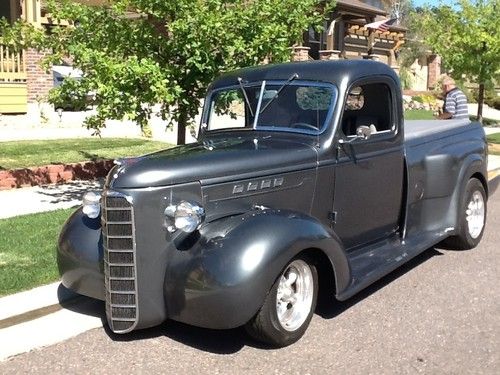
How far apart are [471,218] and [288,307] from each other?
3.11m

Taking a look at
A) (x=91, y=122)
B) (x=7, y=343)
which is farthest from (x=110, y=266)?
(x=91, y=122)

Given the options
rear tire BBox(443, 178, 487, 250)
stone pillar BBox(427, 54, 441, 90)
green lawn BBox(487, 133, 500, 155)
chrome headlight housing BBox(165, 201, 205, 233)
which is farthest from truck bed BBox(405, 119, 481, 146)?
stone pillar BBox(427, 54, 441, 90)

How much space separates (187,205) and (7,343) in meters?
1.53

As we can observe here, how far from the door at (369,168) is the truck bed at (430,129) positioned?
365 mm

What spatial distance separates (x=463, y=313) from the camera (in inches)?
195

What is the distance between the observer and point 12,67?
53.4ft

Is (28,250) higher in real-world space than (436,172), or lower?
lower

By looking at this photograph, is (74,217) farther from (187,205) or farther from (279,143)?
(279,143)

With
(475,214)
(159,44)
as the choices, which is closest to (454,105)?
(475,214)

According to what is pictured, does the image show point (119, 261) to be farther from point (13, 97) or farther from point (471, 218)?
point (13, 97)

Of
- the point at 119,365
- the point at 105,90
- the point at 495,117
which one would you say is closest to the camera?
the point at 119,365

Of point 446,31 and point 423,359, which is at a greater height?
point 446,31

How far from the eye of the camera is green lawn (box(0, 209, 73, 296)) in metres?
5.40

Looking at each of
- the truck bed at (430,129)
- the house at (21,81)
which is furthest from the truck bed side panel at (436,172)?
the house at (21,81)
